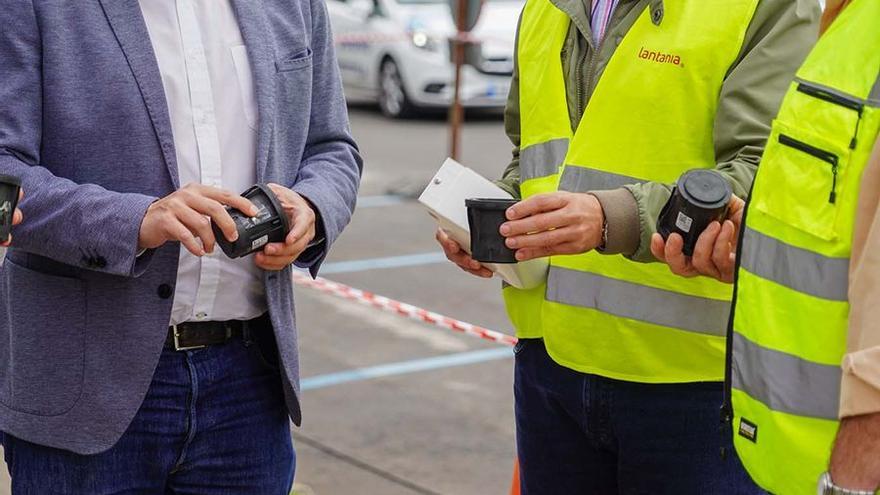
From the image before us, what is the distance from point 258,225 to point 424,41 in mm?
11705

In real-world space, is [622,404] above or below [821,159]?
below

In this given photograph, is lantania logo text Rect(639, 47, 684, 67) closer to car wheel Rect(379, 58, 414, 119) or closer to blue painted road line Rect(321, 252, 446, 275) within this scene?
blue painted road line Rect(321, 252, 446, 275)

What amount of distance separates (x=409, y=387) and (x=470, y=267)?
3384 mm

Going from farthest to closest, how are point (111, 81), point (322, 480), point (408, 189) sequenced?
Answer: point (408, 189) → point (322, 480) → point (111, 81)

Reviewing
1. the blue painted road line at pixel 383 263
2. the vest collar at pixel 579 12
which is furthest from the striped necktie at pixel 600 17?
the blue painted road line at pixel 383 263

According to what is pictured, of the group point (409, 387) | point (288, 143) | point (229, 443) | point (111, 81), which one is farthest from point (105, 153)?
point (409, 387)

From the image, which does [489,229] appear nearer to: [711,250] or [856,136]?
[711,250]

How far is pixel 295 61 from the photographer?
8.86ft

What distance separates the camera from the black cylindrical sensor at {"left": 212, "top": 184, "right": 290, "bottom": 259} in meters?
2.38

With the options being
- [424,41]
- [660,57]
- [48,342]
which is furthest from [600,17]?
[424,41]

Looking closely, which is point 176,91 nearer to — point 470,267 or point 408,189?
point 470,267

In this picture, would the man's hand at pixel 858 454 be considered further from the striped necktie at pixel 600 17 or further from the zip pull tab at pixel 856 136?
the striped necktie at pixel 600 17

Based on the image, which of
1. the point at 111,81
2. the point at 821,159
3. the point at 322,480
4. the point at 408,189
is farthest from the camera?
the point at 408,189

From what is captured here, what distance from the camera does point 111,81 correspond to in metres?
2.45
